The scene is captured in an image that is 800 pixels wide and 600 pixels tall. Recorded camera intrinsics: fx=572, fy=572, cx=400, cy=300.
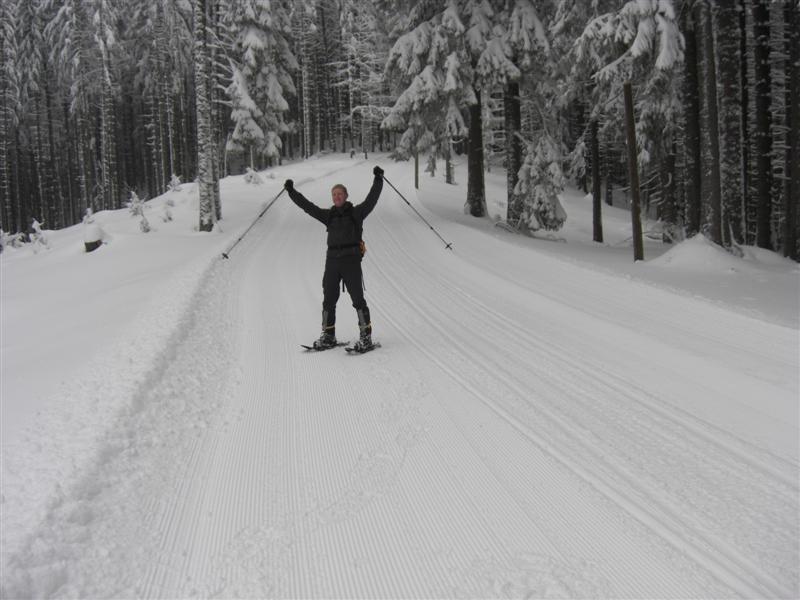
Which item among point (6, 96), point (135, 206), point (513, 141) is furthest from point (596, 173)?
point (6, 96)

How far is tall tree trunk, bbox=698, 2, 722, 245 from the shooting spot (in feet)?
45.3

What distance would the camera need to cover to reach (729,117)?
14.1 meters

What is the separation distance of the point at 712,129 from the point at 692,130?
123 inches

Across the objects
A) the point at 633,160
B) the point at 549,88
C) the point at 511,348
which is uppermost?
the point at 549,88

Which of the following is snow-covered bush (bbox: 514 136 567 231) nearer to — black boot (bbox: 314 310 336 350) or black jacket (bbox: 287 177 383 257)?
black jacket (bbox: 287 177 383 257)

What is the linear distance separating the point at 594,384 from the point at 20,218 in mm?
48778

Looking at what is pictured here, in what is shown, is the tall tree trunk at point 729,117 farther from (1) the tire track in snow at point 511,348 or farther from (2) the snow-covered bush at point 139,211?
(2) the snow-covered bush at point 139,211

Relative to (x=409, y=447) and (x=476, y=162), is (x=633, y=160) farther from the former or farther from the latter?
(x=409, y=447)

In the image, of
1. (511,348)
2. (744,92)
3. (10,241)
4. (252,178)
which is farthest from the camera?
(252,178)

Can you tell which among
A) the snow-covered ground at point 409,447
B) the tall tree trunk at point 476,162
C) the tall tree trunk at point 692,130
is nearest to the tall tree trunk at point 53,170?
the tall tree trunk at point 476,162

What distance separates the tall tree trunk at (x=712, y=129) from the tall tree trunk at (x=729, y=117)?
0.25 meters

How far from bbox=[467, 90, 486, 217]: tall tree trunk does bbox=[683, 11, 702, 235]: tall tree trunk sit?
659 cm

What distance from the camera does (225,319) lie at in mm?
8664

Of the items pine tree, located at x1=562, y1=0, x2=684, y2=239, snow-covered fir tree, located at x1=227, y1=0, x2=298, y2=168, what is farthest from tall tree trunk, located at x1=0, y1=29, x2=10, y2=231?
pine tree, located at x1=562, y1=0, x2=684, y2=239
